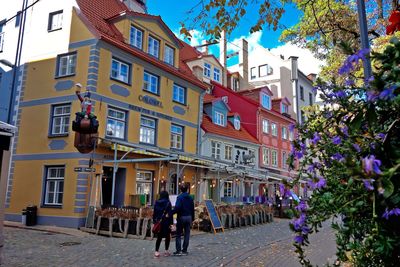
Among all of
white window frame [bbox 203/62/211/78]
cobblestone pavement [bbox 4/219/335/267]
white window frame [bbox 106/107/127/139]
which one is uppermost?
white window frame [bbox 203/62/211/78]

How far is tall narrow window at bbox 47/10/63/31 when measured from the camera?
1947cm

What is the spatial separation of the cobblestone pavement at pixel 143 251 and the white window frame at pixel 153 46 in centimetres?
1132

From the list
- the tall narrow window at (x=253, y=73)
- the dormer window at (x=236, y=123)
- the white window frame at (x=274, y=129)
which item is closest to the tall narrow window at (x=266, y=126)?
the white window frame at (x=274, y=129)

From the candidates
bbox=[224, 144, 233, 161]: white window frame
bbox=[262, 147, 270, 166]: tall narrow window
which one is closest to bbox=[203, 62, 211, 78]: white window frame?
bbox=[224, 144, 233, 161]: white window frame

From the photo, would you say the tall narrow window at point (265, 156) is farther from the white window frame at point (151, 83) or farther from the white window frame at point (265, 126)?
the white window frame at point (151, 83)

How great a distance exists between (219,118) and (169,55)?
771 centimetres

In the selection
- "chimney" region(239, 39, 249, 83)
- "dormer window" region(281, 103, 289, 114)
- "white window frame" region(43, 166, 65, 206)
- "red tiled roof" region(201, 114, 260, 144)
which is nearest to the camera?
"white window frame" region(43, 166, 65, 206)

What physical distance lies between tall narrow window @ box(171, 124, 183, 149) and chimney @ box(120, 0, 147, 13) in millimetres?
9341

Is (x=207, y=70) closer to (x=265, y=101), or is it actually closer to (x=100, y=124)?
(x=265, y=101)

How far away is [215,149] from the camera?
1071 inches

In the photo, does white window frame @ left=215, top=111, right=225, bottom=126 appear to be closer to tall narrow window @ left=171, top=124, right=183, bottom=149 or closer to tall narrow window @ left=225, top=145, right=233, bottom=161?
tall narrow window @ left=225, top=145, right=233, bottom=161

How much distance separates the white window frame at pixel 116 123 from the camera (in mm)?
18275

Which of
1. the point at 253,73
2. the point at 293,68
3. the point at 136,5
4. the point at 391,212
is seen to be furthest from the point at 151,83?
the point at 253,73

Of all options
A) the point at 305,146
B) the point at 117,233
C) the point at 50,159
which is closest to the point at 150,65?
the point at 50,159
